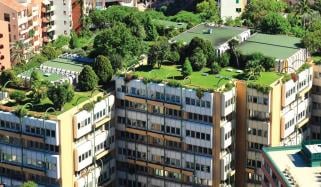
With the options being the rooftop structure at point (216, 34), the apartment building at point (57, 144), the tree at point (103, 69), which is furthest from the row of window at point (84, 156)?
the rooftop structure at point (216, 34)

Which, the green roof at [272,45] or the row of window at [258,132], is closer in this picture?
the row of window at [258,132]

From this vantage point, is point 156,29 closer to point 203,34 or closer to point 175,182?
point 203,34

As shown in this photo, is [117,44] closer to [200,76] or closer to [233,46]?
[200,76]

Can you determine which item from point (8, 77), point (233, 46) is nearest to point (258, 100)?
point (233, 46)

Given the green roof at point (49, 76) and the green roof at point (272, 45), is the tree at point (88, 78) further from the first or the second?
the green roof at point (272, 45)

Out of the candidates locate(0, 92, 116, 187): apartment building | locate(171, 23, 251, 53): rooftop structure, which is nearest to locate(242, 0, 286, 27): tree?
locate(171, 23, 251, 53): rooftop structure

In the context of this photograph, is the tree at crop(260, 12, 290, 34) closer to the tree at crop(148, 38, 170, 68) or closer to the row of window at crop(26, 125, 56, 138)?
the tree at crop(148, 38, 170, 68)
